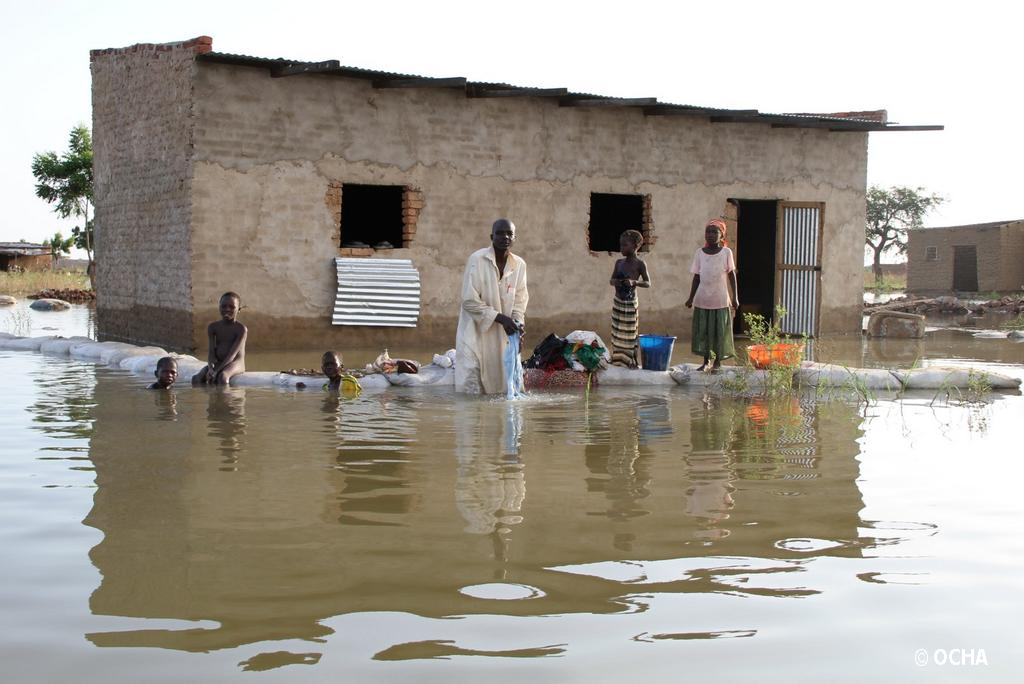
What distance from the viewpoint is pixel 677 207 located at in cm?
1491

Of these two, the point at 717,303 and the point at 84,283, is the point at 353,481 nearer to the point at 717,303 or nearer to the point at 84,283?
the point at 717,303

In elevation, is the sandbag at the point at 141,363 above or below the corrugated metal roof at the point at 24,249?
below

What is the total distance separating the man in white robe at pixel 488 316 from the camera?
8.49 metres

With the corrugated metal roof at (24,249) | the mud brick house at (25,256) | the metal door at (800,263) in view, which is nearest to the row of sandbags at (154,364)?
the metal door at (800,263)

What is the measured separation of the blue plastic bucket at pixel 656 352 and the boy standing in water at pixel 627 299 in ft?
0.33

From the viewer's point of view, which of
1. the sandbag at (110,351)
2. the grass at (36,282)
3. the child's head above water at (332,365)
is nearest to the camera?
the child's head above water at (332,365)

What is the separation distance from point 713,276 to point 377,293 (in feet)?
14.9

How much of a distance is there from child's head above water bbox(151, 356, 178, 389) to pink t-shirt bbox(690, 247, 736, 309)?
465 cm

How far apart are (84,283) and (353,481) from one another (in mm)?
26717

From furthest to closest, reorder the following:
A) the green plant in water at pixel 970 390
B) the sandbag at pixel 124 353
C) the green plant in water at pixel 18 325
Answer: the green plant in water at pixel 18 325
the sandbag at pixel 124 353
the green plant in water at pixel 970 390

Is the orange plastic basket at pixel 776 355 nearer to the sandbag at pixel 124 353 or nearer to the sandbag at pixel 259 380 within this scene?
the sandbag at pixel 259 380

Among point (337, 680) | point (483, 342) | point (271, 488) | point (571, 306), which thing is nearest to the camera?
point (337, 680)

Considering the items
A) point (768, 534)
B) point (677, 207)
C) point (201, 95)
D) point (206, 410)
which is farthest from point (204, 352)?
point (768, 534)

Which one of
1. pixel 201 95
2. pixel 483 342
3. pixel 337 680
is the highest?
pixel 201 95
